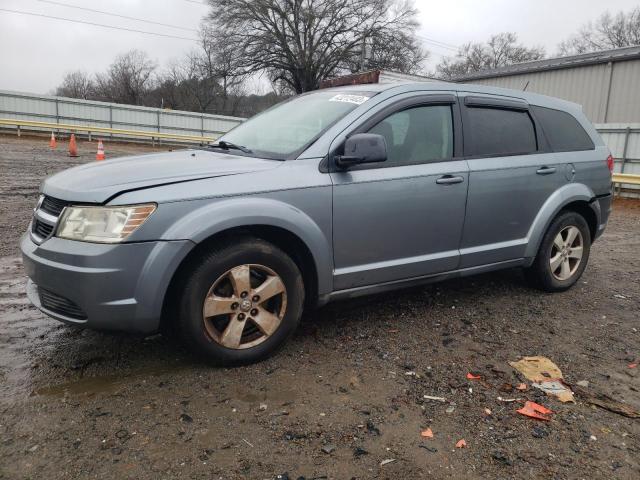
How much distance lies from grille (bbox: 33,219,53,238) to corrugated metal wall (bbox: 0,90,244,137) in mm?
23937

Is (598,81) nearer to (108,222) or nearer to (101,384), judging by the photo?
(108,222)

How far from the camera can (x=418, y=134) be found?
3672mm

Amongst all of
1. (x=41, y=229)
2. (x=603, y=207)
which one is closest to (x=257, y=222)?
(x=41, y=229)

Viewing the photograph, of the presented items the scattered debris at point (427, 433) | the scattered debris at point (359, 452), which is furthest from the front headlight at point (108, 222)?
the scattered debris at point (427, 433)

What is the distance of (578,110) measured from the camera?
192 inches

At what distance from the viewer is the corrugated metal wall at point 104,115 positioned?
981 inches

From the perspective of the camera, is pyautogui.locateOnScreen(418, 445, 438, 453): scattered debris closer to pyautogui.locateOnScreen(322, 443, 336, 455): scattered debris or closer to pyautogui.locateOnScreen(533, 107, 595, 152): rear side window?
pyautogui.locateOnScreen(322, 443, 336, 455): scattered debris

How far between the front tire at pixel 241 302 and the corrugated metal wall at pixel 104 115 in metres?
24.2

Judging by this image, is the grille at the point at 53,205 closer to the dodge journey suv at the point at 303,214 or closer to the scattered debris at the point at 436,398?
the dodge journey suv at the point at 303,214

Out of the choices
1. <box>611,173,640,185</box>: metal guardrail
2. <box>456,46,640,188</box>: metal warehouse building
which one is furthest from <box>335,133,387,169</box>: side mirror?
<box>456,46,640,188</box>: metal warehouse building

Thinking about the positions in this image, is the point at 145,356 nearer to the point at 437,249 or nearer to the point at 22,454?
the point at 22,454

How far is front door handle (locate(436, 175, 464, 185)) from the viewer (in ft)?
11.9

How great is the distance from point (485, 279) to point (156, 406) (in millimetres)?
3496

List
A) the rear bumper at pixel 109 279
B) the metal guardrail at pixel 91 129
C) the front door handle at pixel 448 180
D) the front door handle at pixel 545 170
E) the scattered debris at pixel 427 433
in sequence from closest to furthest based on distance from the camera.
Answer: the scattered debris at pixel 427 433, the rear bumper at pixel 109 279, the front door handle at pixel 448 180, the front door handle at pixel 545 170, the metal guardrail at pixel 91 129
